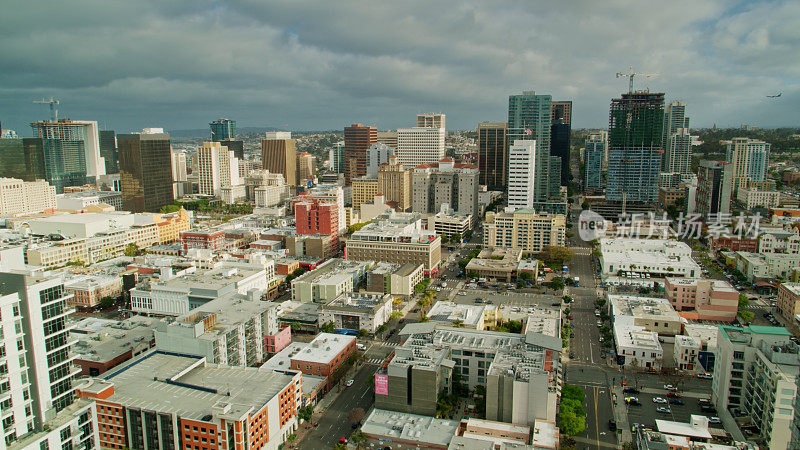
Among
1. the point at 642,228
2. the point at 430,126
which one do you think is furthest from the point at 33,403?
the point at 430,126

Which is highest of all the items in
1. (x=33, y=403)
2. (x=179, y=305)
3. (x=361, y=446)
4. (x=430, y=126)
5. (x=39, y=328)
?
(x=430, y=126)

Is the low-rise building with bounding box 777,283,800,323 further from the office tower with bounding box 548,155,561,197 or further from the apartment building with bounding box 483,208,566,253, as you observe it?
the office tower with bounding box 548,155,561,197

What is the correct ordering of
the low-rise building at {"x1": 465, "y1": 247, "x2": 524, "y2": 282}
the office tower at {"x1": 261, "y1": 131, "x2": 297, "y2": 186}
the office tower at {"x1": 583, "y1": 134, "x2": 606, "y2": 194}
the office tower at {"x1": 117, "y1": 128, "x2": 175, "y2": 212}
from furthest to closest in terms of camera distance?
the office tower at {"x1": 261, "y1": 131, "x2": 297, "y2": 186}
the office tower at {"x1": 583, "y1": 134, "x2": 606, "y2": 194}
the office tower at {"x1": 117, "y1": 128, "x2": 175, "y2": 212}
the low-rise building at {"x1": 465, "y1": 247, "x2": 524, "y2": 282}

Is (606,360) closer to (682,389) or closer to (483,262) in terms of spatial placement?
(682,389)

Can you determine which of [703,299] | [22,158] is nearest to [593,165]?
[703,299]

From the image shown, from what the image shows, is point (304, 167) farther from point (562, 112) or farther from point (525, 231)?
point (525, 231)

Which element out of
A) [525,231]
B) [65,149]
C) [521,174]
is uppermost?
[65,149]

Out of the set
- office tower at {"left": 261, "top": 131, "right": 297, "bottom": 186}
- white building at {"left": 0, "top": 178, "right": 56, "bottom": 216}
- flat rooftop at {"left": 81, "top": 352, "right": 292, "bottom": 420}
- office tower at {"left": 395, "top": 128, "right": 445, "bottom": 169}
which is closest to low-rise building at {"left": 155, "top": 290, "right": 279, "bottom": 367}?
flat rooftop at {"left": 81, "top": 352, "right": 292, "bottom": 420}
